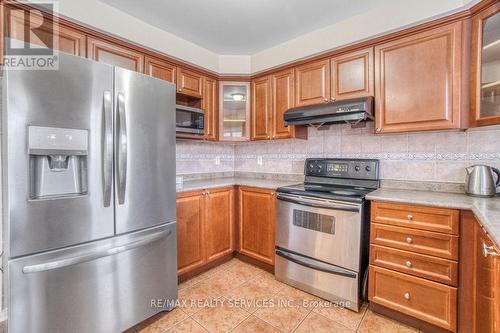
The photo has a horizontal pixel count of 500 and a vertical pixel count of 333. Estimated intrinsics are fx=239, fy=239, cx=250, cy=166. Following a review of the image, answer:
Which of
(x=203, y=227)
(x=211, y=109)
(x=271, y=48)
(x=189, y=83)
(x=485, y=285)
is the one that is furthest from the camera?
(x=211, y=109)

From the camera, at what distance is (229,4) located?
78.1 inches

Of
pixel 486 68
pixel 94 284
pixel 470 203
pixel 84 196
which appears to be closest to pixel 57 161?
pixel 84 196

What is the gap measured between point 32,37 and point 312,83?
2.29 meters

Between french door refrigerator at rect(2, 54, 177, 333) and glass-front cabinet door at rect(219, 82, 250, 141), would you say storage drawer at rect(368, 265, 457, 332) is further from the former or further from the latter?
glass-front cabinet door at rect(219, 82, 250, 141)

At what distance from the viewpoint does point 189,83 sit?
2.63m

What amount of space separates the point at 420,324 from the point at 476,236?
76cm

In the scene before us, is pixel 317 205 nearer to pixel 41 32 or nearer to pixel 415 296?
pixel 415 296

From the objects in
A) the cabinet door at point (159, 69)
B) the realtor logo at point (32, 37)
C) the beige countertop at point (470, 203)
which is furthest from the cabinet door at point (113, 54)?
the beige countertop at point (470, 203)

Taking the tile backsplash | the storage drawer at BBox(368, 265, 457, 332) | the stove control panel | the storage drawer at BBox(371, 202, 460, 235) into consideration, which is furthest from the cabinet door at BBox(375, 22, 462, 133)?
the storage drawer at BBox(368, 265, 457, 332)

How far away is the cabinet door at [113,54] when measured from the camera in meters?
1.93

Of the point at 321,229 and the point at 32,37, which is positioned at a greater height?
the point at 32,37

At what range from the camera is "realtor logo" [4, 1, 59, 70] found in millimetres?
1256

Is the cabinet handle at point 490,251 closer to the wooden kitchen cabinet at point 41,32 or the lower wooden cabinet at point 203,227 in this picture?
the lower wooden cabinet at point 203,227

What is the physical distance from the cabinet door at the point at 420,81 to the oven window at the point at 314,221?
0.90 m
